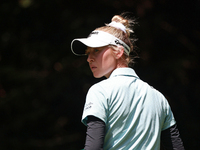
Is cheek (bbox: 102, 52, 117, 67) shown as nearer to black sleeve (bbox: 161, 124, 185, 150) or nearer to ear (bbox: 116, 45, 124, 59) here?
ear (bbox: 116, 45, 124, 59)

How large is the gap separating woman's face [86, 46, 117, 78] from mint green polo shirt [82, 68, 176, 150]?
0.08 meters

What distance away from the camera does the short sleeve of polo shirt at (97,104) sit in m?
0.93

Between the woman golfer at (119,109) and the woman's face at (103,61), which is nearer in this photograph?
the woman golfer at (119,109)

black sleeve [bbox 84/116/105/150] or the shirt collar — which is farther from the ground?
the shirt collar

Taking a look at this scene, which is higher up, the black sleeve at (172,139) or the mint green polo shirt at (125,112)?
the mint green polo shirt at (125,112)

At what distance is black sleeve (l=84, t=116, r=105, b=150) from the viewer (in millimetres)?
908

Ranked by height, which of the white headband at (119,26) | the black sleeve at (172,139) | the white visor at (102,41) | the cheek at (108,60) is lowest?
the black sleeve at (172,139)

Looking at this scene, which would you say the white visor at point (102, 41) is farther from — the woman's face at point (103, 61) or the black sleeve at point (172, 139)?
the black sleeve at point (172, 139)

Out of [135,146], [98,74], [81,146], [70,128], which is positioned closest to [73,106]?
[70,128]

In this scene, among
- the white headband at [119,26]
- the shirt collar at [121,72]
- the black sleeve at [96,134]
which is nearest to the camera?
the black sleeve at [96,134]

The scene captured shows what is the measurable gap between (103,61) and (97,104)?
25 centimetres

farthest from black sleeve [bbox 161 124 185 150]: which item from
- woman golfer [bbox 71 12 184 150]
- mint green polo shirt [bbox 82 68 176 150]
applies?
mint green polo shirt [bbox 82 68 176 150]

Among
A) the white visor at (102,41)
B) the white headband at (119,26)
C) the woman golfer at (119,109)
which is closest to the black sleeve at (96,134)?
the woman golfer at (119,109)

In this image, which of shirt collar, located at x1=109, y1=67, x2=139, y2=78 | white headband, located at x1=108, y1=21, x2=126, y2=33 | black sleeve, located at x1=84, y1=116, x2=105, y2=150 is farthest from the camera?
white headband, located at x1=108, y1=21, x2=126, y2=33
